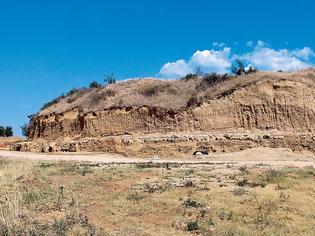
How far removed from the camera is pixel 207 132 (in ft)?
114

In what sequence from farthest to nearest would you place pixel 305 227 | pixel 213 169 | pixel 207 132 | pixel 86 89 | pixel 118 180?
pixel 86 89 < pixel 207 132 < pixel 213 169 < pixel 118 180 < pixel 305 227

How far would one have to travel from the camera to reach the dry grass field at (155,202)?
12320mm

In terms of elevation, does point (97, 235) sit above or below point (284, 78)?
below

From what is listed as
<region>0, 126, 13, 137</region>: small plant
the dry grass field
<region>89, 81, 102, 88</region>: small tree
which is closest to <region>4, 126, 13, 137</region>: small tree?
<region>0, 126, 13, 137</region>: small plant

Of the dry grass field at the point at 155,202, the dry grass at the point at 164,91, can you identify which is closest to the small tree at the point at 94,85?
the dry grass at the point at 164,91

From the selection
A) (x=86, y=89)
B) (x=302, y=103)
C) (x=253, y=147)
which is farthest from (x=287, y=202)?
(x=86, y=89)

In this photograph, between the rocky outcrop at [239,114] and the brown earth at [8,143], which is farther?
the brown earth at [8,143]

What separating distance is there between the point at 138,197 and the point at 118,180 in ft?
8.92

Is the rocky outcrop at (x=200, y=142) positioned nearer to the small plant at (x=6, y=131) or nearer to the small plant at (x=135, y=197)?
the small plant at (x=135, y=197)

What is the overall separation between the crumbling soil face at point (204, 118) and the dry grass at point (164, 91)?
2.9 inches

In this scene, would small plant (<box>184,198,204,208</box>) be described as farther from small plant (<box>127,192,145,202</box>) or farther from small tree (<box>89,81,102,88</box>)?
small tree (<box>89,81,102,88</box>)

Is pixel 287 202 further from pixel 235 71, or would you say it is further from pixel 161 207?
pixel 235 71

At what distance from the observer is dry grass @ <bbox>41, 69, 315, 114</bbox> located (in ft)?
121

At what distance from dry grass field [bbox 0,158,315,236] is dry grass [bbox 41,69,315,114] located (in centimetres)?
1723
